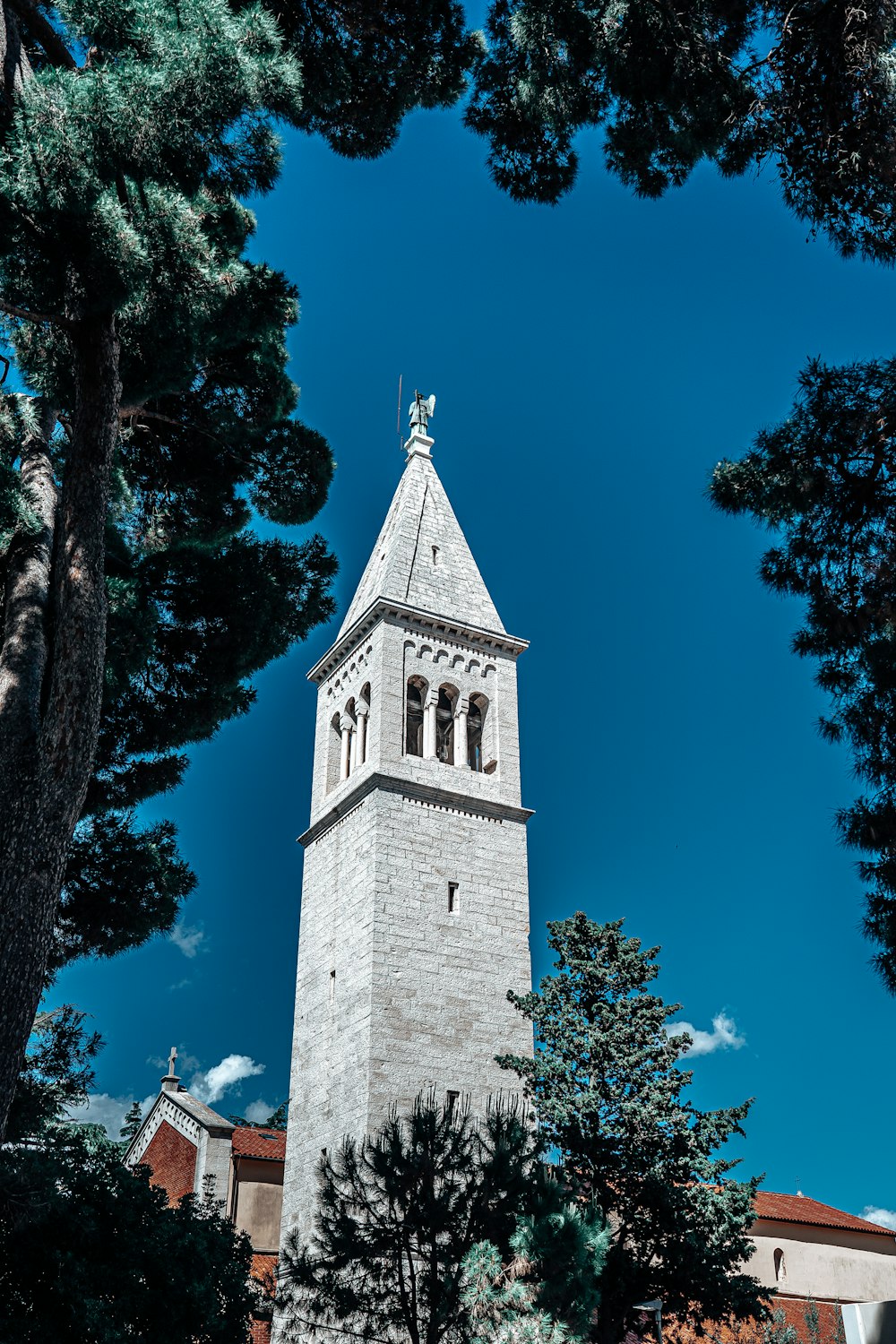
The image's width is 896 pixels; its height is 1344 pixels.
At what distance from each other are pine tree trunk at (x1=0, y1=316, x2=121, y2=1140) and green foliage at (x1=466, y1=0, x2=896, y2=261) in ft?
18.7

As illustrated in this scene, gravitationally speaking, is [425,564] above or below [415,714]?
above

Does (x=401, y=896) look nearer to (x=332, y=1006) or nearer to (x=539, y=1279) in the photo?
(x=332, y=1006)

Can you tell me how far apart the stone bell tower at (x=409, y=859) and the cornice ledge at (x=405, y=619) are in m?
0.04

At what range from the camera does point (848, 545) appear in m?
10.8

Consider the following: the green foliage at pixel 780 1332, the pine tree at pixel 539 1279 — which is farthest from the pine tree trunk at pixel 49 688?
the green foliage at pixel 780 1332

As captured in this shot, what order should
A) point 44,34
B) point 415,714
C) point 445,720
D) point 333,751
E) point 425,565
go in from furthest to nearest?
point 425,565 → point 333,751 → point 445,720 → point 415,714 → point 44,34

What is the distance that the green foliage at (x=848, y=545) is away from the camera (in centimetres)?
1041

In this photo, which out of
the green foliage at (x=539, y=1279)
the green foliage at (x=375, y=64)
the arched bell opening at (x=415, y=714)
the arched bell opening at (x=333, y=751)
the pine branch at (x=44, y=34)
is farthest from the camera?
the arched bell opening at (x=333, y=751)

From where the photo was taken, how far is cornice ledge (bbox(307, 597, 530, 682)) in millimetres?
24609

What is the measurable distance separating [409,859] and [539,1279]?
10.5 m

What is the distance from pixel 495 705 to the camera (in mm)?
25266

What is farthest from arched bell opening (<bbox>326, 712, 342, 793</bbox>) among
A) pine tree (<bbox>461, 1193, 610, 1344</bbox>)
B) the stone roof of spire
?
pine tree (<bbox>461, 1193, 610, 1344</bbox>)

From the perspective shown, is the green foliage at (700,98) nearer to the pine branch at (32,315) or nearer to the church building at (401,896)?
the pine branch at (32,315)

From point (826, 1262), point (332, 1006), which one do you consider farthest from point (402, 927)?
point (826, 1262)
